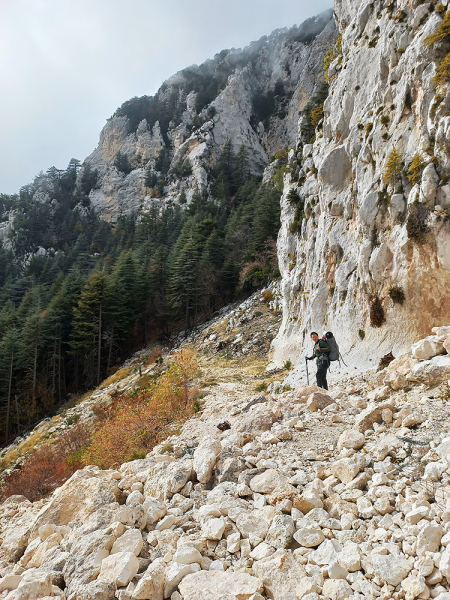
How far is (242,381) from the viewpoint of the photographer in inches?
666

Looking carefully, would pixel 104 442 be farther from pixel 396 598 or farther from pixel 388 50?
pixel 388 50

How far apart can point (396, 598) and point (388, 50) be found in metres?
17.7

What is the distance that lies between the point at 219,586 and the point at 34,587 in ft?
6.36

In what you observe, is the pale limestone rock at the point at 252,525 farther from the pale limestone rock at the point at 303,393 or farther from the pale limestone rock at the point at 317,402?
the pale limestone rock at the point at 303,393

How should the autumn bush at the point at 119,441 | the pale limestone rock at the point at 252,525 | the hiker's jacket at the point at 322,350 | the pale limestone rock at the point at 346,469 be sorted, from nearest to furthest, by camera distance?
1. the pale limestone rock at the point at 252,525
2. the pale limestone rock at the point at 346,469
3. the autumn bush at the point at 119,441
4. the hiker's jacket at the point at 322,350

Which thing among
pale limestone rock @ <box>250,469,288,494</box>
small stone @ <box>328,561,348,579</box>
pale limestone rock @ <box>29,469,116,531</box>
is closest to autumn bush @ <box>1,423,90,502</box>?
pale limestone rock @ <box>29,469,116,531</box>

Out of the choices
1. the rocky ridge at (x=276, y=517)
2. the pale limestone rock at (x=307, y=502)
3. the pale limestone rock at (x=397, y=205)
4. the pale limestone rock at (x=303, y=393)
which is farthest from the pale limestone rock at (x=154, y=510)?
the pale limestone rock at (x=397, y=205)

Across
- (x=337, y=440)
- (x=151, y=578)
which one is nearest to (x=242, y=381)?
(x=337, y=440)

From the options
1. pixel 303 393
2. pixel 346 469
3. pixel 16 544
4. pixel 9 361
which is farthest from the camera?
pixel 9 361

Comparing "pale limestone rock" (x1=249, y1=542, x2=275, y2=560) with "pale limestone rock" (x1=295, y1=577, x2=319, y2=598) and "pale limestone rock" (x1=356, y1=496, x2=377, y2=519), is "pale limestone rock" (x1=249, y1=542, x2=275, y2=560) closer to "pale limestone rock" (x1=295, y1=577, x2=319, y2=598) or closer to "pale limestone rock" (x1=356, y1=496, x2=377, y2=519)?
"pale limestone rock" (x1=295, y1=577, x2=319, y2=598)

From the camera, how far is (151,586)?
9.43 feet

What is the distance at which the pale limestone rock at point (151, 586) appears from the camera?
285 centimetres

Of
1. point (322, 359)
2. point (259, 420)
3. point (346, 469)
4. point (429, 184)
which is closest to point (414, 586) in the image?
point (346, 469)

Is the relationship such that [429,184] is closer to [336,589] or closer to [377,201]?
[377,201]
